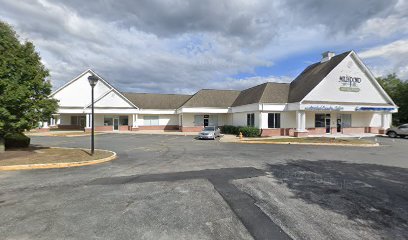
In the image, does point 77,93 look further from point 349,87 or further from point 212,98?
Answer: point 349,87

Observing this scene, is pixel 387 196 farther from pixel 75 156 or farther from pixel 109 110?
pixel 109 110

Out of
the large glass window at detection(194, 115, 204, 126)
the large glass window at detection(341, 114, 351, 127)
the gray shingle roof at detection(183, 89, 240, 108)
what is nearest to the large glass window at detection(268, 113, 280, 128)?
the large glass window at detection(341, 114, 351, 127)

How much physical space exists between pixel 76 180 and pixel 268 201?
6449 millimetres

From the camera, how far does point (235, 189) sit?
297 inches

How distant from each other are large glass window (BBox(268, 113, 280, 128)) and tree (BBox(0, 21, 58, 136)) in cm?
2196

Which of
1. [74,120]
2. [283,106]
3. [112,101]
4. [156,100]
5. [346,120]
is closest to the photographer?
[283,106]

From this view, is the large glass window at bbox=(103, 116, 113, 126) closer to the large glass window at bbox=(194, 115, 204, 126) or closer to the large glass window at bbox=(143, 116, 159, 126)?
the large glass window at bbox=(143, 116, 159, 126)

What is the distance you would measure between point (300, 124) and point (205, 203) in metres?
24.1

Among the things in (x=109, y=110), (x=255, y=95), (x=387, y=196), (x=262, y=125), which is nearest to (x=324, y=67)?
(x=255, y=95)

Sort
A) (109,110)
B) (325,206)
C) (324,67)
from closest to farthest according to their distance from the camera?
(325,206), (324,67), (109,110)

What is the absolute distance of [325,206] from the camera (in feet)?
20.2

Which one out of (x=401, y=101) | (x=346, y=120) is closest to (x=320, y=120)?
(x=346, y=120)

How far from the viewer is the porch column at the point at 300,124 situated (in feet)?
90.6

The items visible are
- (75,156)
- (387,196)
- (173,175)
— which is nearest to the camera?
(387,196)
